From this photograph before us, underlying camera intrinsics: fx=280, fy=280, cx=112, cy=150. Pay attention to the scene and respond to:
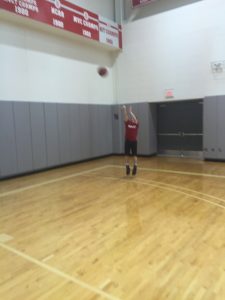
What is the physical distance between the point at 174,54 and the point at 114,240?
7589 mm

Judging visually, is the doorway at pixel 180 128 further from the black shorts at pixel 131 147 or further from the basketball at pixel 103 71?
the black shorts at pixel 131 147

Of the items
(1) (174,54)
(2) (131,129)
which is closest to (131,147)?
(2) (131,129)

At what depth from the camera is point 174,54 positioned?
9.31m

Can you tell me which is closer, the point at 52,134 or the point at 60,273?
the point at 60,273

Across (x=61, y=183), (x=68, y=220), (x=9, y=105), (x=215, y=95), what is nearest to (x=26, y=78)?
(x=9, y=105)

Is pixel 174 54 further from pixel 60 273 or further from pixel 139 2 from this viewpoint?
pixel 60 273

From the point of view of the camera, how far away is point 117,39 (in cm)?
1027

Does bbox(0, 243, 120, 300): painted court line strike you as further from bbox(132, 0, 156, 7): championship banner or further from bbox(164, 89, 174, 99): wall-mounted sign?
bbox(132, 0, 156, 7): championship banner

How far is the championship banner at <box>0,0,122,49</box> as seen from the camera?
22.9ft

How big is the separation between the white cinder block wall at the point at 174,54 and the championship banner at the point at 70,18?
2.52 ft

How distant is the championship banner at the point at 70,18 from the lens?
699 centimetres

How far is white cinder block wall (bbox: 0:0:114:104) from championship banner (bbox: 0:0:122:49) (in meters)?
0.35

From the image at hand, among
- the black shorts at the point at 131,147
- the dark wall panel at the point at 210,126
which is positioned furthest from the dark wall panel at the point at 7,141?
the dark wall panel at the point at 210,126

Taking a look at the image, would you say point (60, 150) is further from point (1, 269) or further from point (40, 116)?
point (1, 269)
